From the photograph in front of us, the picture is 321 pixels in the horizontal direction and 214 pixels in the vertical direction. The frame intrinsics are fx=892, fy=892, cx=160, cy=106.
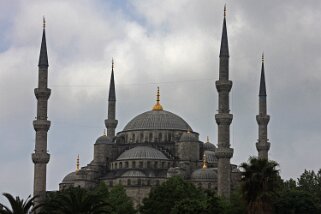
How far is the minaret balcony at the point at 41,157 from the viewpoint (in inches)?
3265

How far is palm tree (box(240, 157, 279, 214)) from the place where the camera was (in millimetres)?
36688

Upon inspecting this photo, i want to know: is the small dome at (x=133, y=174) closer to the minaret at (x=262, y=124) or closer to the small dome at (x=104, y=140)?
the small dome at (x=104, y=140)

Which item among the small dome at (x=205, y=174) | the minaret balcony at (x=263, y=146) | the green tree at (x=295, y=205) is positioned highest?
the minaret balcony at (x=263, y=146)

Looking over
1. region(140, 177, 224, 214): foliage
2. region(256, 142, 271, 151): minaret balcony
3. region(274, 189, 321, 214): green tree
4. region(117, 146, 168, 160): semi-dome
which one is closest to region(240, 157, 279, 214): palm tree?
region(274, 189, 321, 214): green tree

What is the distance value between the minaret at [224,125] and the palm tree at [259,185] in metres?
43.0

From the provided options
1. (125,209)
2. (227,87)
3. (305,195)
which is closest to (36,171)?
(125,209)

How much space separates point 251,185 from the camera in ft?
122

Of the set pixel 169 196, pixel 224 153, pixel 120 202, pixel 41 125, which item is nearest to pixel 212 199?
A: pixel 169 196

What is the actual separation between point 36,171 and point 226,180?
17761 millimetres

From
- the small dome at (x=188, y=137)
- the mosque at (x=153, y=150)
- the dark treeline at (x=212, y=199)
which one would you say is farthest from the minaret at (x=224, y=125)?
the small dome at (x=188, y=137)

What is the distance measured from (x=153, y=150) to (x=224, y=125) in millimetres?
17568

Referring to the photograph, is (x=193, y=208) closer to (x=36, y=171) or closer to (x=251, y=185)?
(x=251, y=185)

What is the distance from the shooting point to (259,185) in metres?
37.0

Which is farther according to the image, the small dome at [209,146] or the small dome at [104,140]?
the small dome at [209,146]
